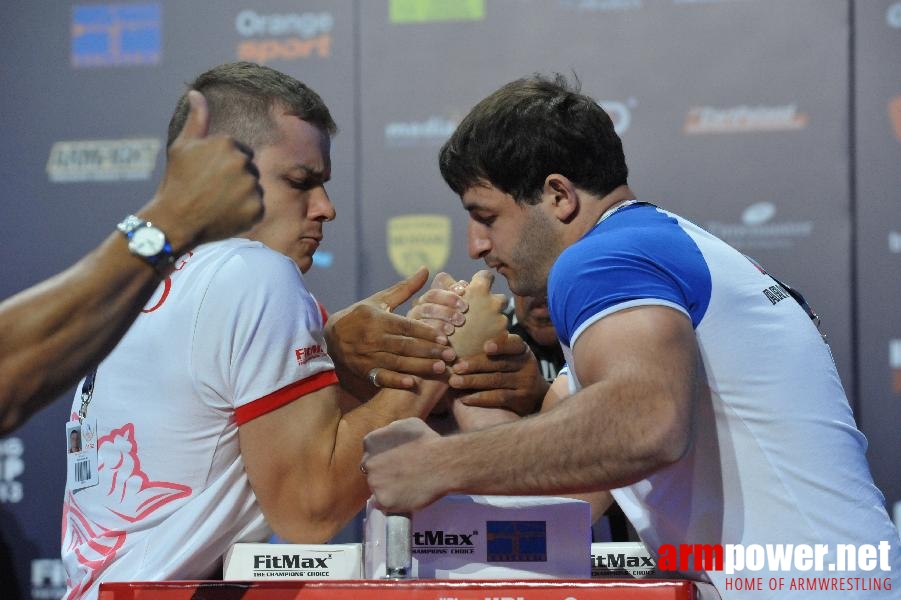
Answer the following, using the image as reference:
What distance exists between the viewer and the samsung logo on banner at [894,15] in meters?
3.72

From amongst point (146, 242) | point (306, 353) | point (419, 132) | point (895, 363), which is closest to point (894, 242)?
point (895, 363)

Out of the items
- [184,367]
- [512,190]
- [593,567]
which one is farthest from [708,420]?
[184,367]

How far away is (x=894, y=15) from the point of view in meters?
3.73

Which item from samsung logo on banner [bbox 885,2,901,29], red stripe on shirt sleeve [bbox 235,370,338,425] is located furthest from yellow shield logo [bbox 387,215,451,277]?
red stripe on shirt sleeve [bbox 235,370,338,425]

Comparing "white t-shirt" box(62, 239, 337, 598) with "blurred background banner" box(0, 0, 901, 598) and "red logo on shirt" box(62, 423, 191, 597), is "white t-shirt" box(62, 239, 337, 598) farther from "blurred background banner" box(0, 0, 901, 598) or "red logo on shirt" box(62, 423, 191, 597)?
"blurred background banner" box(0, 0, 901, 598)

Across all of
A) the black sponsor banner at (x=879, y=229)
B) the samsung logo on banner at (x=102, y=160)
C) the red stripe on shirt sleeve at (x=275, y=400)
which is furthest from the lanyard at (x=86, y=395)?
the black sponsor banner at (x=879, y=229)

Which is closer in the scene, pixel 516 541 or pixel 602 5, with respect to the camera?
pixel 516 541

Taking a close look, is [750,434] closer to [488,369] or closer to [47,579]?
[488,369]

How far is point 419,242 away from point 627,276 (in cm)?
244

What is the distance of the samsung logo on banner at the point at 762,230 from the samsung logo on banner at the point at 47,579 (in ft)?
8.72

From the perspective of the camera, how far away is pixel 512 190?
2.07 m

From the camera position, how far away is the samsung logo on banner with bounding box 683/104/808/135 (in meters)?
3.76

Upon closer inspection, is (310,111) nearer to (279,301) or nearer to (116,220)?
(279,301)

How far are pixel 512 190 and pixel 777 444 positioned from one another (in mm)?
730
